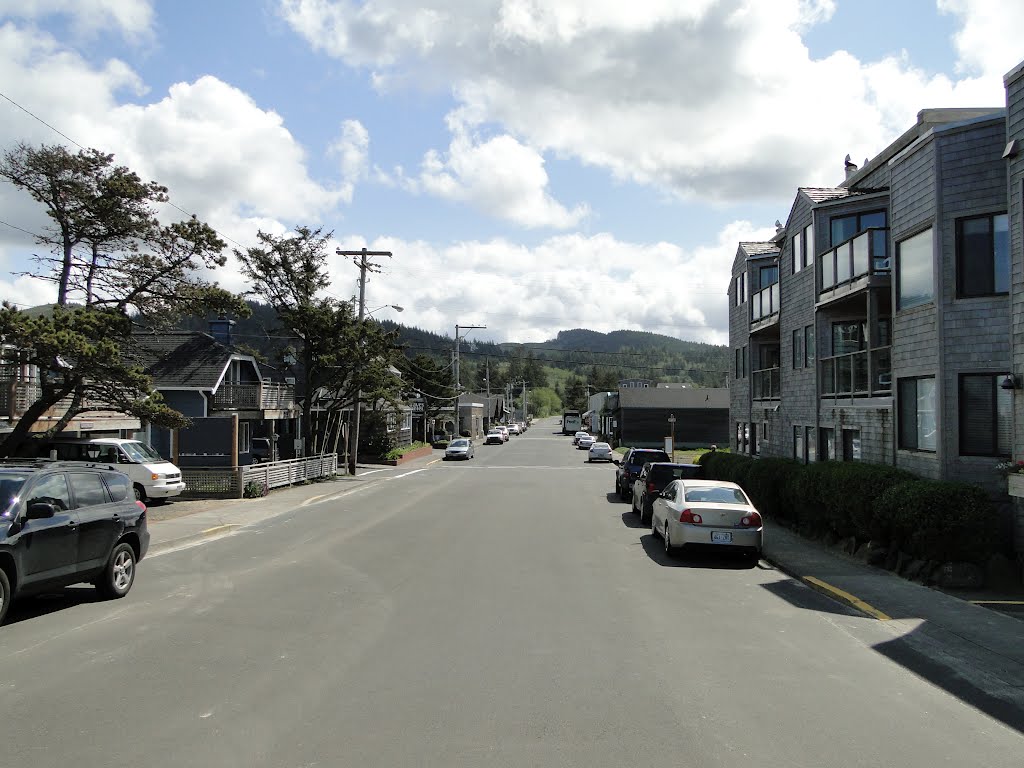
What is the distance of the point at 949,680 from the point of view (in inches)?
280

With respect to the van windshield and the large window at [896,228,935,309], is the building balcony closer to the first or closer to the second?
the large window at [896,228,935,309]

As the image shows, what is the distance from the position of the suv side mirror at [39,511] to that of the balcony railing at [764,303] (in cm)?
2348

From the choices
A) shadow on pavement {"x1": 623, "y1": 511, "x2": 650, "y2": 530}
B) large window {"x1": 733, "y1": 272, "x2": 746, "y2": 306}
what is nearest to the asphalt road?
shadow on pavement {"x1": 623, "y1": 511, "x2": 650, "y2": 530}

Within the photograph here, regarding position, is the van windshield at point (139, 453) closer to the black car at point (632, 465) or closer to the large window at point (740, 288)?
the black car at point (632, 465)

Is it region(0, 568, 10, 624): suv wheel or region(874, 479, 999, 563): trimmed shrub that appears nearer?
region(0, 568, 10, 624): suv wheel

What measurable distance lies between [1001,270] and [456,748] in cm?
1229

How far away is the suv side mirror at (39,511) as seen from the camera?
27.9 ft

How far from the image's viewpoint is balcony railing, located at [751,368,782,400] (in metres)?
27.2

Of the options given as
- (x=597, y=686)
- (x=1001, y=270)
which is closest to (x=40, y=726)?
(x=597, y=686)

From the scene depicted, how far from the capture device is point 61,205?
19656 mm

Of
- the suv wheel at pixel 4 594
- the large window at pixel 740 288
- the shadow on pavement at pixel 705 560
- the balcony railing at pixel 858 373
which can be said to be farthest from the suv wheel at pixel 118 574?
the large window at pixel 740 288

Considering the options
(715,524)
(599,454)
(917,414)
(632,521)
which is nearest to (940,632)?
(715,524)

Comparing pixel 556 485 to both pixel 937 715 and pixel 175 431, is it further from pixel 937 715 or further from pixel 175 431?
pixel 937 715

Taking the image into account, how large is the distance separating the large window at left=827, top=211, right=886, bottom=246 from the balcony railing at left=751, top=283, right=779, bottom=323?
221 inches
